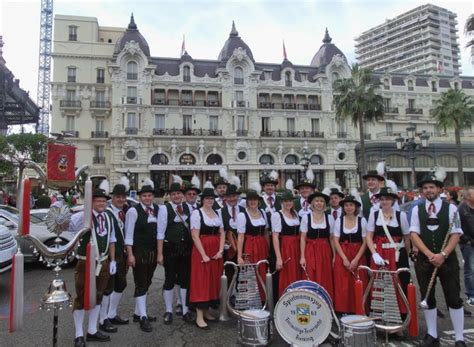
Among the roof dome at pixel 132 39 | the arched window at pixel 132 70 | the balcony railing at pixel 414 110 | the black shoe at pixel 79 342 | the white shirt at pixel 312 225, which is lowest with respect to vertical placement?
the black shoe at pixel 79 342

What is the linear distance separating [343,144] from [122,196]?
43.7m

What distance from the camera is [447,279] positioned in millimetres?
4910

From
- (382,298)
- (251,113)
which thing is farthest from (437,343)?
(251,113)

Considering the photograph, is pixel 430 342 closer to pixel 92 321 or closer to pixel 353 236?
pixel 353 236

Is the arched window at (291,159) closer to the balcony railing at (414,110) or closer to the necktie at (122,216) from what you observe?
the balcony railing at (414,110)

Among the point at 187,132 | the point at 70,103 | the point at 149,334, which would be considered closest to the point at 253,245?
the point at 149,334

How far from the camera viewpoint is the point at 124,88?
138 feet

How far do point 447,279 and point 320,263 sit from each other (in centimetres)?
167

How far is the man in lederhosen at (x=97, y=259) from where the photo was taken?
489cm

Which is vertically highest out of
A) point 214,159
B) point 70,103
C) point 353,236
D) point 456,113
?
point 70,103

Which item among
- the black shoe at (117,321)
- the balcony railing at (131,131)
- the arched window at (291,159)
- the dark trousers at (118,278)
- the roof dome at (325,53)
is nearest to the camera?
the dark trousers at (118,278)

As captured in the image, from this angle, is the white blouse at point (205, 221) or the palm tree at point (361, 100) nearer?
the white blouse at point (205, 221)

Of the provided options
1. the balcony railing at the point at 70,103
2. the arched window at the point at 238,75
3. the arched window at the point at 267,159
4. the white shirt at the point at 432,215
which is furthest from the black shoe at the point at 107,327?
the balcony railing at the point at 70,103

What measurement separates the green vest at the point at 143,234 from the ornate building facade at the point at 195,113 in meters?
35.7
